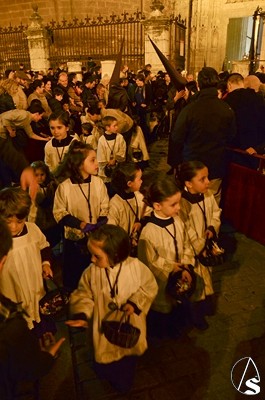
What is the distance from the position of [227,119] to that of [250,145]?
880mm

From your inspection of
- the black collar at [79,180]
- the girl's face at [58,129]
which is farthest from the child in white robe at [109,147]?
the black collar at [79,180]

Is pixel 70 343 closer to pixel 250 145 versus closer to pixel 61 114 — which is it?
pixel 61 114

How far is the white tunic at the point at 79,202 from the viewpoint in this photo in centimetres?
363

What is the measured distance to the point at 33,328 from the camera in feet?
9.93

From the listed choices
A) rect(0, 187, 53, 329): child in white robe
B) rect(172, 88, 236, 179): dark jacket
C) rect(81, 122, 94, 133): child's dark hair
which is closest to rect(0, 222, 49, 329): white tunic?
rect(0, 187, 53, 329): child in white robe

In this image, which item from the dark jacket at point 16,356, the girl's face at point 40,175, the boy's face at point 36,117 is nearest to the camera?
the dark jacket at point 16,356

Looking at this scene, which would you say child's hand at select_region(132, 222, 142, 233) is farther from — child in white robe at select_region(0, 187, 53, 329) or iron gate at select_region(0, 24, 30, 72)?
iron gate at select_region(0, 24, 30, 72)

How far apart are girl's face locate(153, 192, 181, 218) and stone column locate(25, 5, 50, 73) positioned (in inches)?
691

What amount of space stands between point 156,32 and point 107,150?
1157 cm

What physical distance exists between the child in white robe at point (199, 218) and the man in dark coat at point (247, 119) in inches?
64.1

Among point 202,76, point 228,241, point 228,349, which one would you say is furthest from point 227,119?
point 228,349

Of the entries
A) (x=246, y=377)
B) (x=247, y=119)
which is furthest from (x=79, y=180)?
(x=247, y=119)

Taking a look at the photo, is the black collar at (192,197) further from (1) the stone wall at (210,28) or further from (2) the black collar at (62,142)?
(1) the stone wall at (210,28)

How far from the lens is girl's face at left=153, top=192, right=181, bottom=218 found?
2998 millimetres
